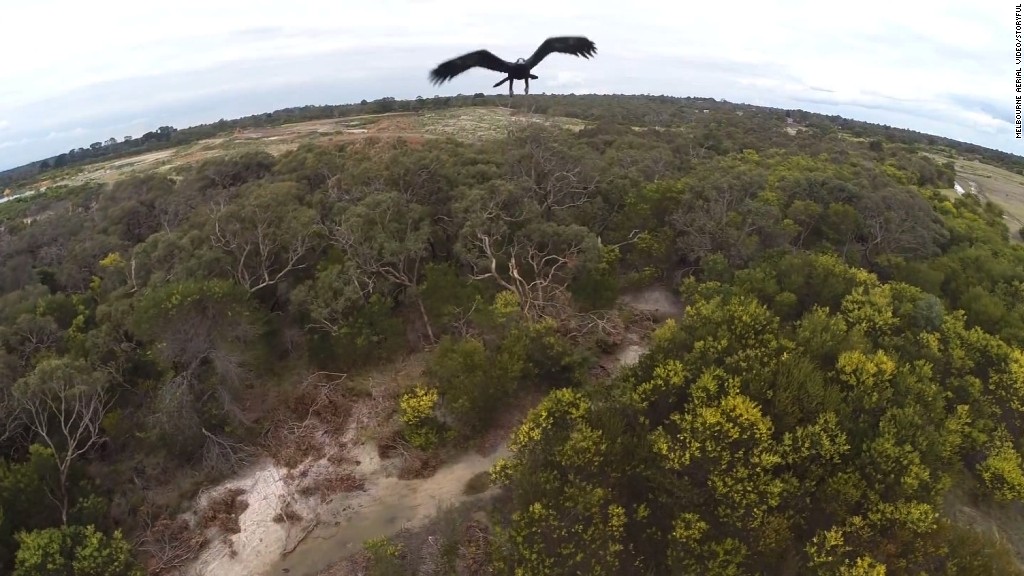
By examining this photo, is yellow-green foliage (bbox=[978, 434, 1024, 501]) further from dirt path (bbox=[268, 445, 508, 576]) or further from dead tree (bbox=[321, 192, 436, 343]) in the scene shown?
dead tree (bbox=[321, 192, 436, 343])

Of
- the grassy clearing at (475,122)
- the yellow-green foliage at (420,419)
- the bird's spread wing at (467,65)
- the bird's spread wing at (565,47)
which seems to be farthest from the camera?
the grassy clearing at (475,122)

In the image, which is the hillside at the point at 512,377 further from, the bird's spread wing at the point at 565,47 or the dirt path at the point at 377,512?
the bird's spread wing at the point at 565,47

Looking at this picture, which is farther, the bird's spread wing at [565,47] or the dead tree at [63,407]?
the bird's spread wing at [565,47]

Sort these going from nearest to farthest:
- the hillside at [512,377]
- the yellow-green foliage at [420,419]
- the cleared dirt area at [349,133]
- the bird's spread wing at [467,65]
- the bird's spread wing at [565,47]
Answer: the hillside at [512,377], the yellow-green foliage at [420,419], the bird's spread wing at [467,65], the bird's spread wing at [565,47], the cleared dirt area at [349,133]

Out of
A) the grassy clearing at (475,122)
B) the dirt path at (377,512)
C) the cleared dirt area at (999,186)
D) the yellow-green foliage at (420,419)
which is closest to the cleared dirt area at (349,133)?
the grassy clearing at (475,122)

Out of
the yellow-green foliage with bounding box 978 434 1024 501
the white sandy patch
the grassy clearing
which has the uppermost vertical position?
the grassy clearing

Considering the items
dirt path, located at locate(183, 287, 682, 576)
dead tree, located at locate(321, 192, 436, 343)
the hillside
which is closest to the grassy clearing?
the hillside

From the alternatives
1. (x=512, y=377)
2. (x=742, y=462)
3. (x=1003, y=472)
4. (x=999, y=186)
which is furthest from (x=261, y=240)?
(x=999, y=186)

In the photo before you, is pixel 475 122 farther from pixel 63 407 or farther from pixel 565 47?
pixel 63 407
